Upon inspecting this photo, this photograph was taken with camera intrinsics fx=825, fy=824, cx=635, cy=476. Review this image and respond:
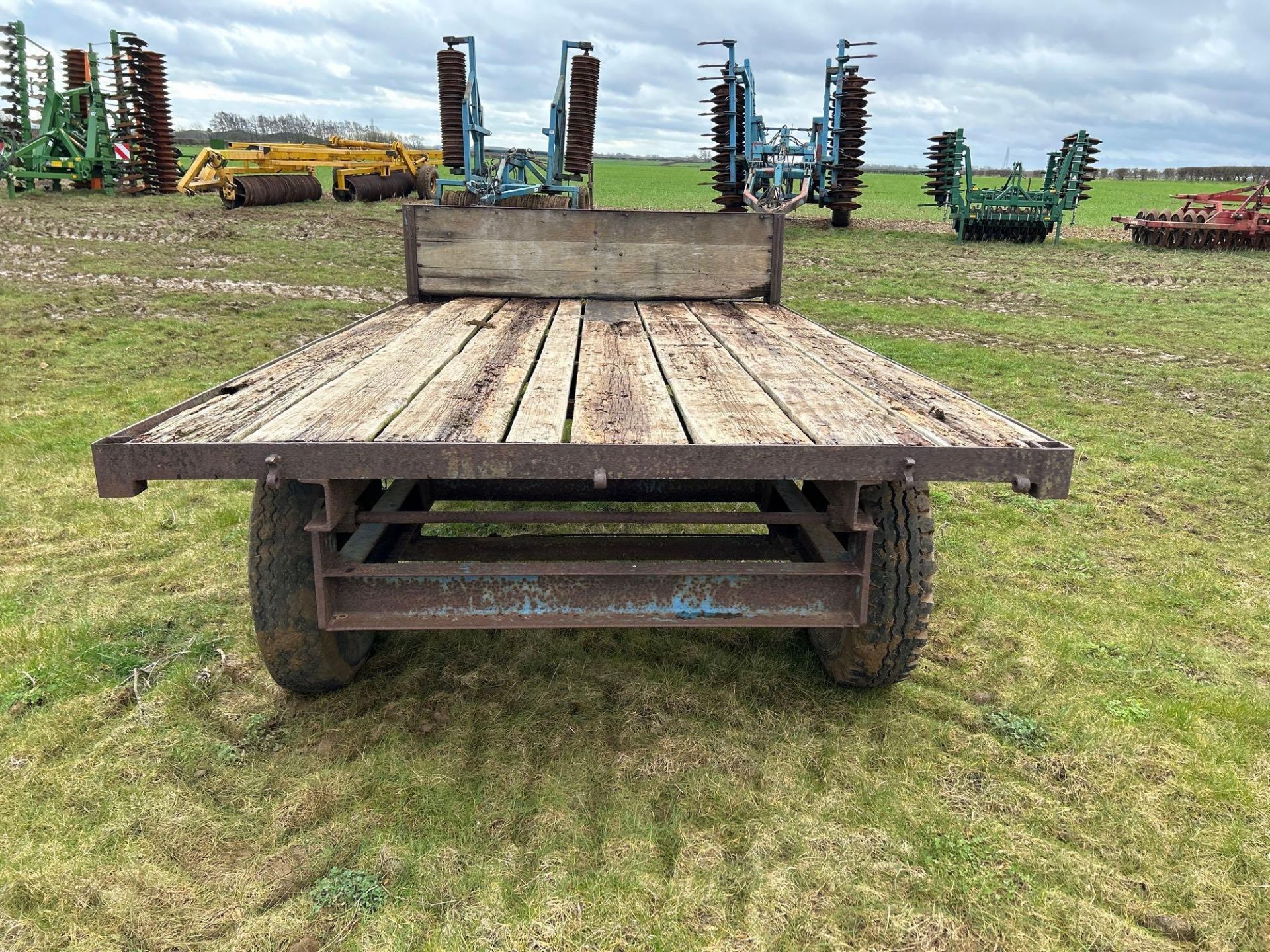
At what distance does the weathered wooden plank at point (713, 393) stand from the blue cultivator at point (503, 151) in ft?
31.5

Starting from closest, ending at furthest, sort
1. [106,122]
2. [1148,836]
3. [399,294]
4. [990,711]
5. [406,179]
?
[1148,836], [990,711], [399,294], [106,122], [406,179]

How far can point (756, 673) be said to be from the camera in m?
3.04

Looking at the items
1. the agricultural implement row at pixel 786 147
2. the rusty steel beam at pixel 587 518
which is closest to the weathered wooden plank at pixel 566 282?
the rusty steel beam at pixel 587 518

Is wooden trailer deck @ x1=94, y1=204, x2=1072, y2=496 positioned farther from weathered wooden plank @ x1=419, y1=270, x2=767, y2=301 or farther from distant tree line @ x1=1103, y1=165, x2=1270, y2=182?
distant tree line @ x1=1103, y1=165, x2=1270, y2=182

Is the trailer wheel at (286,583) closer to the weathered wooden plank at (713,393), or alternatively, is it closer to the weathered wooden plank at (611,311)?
the weathered wooden plank at (713,393)

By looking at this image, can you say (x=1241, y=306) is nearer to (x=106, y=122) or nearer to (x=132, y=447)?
(x=132, y=447)

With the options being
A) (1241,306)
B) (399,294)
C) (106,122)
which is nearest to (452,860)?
(399,294)

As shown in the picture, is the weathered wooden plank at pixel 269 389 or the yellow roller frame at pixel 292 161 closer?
the weathered wooden plank at pixel 269 389

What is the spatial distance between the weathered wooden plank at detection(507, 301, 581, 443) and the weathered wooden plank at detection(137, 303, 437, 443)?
2.11ft

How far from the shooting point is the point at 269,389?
247cm

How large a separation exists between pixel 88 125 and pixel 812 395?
24674 mm

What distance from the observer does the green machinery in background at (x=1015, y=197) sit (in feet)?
63.6

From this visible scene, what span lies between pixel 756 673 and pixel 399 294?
875cm

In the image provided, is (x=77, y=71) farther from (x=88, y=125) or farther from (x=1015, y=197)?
(x=1015, y=197)
